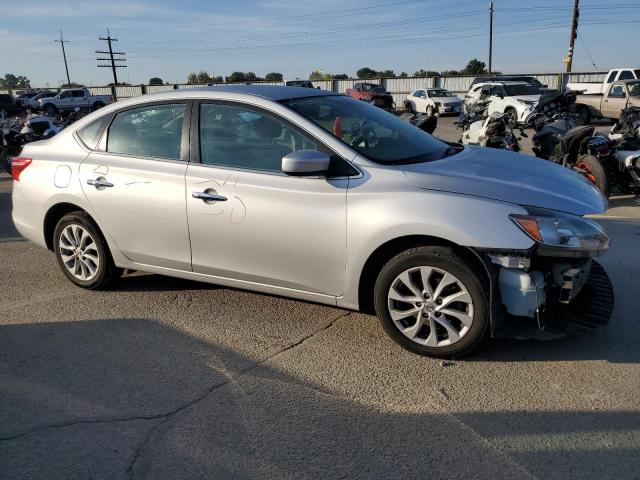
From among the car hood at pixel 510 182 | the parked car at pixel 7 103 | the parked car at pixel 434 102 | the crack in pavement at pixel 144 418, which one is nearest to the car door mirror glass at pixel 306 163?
the car hood at pixel 510 182

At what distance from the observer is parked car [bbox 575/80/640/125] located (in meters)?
19.8

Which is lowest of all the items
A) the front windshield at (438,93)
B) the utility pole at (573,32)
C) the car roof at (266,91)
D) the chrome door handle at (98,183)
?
the front windshield at (438,93)

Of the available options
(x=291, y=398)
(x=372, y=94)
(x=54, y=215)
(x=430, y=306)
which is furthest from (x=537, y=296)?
(x=372, y=94)

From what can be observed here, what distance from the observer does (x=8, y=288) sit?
527 cm

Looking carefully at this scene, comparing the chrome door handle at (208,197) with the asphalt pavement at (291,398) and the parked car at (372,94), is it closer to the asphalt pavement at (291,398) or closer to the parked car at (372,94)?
the asphalt pavement at (291,398)

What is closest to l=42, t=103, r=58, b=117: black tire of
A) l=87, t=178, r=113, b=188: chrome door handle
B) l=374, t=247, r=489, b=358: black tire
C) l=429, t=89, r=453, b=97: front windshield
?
l=429, t=89, r=453, b=97: front windshield

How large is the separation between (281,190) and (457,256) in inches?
49.5

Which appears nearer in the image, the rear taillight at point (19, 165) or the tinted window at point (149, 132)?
the tinted window at point (149, 132)

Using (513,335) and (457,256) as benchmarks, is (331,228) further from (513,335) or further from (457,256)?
(513,335)

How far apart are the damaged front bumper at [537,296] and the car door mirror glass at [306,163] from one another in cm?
115

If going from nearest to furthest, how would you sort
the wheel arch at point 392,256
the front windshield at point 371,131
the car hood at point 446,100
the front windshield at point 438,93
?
the wheel arch at point 392,256
the front windshield at point 371,131
the car hood at point 446,100
the front windshield at point 438,93

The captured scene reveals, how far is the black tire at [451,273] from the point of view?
11.2 ft

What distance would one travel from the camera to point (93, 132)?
16.0ft

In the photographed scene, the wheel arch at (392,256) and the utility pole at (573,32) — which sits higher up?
the utility pole at (573,32)
